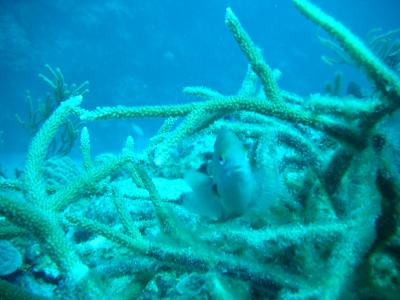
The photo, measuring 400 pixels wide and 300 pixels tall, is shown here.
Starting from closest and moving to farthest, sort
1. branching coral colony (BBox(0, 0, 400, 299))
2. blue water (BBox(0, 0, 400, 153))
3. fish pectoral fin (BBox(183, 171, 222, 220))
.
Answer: branching coral colony (BBox(0, 0, 400, 299)), fish pectoral fin (BBox(183, 171, 222, 220)), blue water (BBox(0, 0, 400, 153))

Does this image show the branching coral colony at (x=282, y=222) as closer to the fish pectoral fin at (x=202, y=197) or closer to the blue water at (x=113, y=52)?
the fish pectoral fin at (x=202, y=197)

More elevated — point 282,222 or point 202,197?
point 202,197

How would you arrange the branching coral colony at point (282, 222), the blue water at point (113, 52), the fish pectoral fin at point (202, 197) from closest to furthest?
the branching coral colony at point (282, 222), the fish pectoral fin at point (202, 197), the blue water at point (113, 52)

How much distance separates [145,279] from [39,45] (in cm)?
2097

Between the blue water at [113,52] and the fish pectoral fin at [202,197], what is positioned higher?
the blue water at [113,52]

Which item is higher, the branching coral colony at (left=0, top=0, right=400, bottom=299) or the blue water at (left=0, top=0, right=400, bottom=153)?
the blue water at (left=0, top=0, right=400, bottom=153)

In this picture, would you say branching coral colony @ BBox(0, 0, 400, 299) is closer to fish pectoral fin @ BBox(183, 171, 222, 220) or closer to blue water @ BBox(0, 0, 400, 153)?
fish pectoral fin @ BBox(183, 171, 222, 220)

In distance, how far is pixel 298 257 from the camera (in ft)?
4.53

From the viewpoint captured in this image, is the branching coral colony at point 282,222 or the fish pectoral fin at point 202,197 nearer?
the branching coral colony at point 282,222

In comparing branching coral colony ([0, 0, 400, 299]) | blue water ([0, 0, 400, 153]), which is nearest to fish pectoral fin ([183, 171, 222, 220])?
branching coral colony ([0, 0, 400, 299])

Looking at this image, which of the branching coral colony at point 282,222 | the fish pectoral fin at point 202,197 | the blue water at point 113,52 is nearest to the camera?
the branching coral colony at point 282,222

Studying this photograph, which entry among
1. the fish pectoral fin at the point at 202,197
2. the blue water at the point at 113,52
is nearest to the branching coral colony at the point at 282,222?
the fish pectoral fin at the point at 202,197

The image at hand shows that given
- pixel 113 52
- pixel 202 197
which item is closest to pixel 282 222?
pixel 202 197

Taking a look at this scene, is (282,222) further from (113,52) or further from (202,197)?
(113,52)
